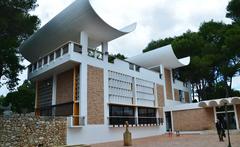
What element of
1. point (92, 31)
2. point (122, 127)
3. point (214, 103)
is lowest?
point (122, 127)

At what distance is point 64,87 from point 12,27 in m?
4.98

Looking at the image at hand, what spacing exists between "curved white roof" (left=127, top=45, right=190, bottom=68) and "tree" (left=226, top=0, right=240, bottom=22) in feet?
21.7

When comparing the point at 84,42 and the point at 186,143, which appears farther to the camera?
the point at 84,42

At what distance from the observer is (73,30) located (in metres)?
14.5

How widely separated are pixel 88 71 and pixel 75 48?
5.54ft

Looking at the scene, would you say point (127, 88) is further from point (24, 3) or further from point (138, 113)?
point (24, 3)

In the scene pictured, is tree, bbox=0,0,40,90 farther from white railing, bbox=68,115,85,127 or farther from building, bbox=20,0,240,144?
white railing, bbox=68,115,85,127

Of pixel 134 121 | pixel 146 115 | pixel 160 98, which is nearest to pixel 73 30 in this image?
pixel 134 121

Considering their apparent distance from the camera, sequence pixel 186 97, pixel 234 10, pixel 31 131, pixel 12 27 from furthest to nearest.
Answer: pixel 186 97 < pixel 234 10 < pixel 12 27 < pixel 31 131

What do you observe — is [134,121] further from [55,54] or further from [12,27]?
[12,27]

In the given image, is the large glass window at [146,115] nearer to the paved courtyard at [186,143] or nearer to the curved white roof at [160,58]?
the paved courtyard at [186,143]

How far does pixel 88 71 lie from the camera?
45.1ft

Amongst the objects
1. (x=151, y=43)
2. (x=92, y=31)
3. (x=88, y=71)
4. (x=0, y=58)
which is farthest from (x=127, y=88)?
(x=151, y=43)

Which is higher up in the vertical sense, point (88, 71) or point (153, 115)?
point (88, 71)
